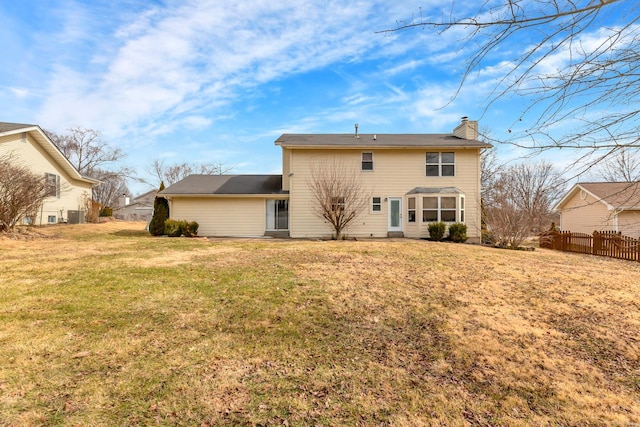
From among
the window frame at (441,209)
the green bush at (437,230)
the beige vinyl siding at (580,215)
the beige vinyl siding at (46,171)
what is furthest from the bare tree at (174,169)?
the beige vinyl siding at (580,215)

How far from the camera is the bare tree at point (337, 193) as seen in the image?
15562 millimetres

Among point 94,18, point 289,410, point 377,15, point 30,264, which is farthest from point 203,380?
point 94,18

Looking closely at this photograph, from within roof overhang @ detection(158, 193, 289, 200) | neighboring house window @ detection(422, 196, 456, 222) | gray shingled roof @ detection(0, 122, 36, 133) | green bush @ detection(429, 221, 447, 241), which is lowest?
green bush @ detection(429, 221, 447, 241)

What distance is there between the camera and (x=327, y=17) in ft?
16.2

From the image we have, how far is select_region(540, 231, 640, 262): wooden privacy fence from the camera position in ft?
40.6

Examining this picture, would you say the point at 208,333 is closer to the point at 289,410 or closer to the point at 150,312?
the point at 150,312

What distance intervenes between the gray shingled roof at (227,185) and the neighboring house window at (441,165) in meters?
7.98

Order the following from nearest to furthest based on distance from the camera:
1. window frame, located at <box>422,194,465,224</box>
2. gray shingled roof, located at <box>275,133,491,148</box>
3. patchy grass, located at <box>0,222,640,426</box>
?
patchy grass, located at <box>0,222,640,426</box> → window frame, located at <box>422,194,465,224</box> → gray shingled roof, located at <box>275,133,491,148</box>

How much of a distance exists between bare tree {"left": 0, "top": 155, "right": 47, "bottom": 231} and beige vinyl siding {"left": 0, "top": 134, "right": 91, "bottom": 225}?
15.5ft

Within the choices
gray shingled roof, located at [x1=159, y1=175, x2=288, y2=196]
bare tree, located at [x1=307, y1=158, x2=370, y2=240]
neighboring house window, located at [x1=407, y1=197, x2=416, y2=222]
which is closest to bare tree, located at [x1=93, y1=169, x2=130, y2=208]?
gray shingled roof, located at [x1=159, y1=175, x2=288, y2=196]

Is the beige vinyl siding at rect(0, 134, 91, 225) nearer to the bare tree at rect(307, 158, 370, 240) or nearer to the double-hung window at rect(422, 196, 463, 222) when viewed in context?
the bare tree at rect(307, 158, 370, 240)

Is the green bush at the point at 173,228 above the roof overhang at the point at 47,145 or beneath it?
beneath

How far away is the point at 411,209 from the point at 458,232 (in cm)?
252

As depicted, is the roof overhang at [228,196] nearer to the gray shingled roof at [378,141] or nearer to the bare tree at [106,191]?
the gray shingled roof at [378,141]
